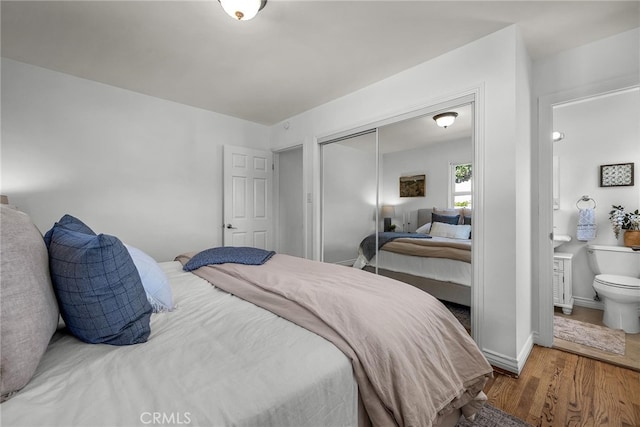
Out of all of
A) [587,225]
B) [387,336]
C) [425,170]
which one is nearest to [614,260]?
[587,225]

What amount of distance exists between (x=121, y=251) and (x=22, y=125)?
2719 millimetres

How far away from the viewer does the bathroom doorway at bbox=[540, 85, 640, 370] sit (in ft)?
9.95

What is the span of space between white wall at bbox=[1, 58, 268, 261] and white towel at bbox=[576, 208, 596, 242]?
4522mm

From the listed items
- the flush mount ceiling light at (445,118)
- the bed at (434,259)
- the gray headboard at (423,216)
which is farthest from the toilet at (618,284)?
the flush mount ceiling light at (445,118)

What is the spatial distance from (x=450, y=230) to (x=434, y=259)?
297 millimetres

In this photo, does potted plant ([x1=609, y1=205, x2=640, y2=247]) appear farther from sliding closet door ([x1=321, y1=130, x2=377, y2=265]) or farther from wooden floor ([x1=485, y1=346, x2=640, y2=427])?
sliding closet door ([x1=321, y1=130, x2=377, y2=265])

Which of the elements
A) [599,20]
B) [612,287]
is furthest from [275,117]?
[612,287]

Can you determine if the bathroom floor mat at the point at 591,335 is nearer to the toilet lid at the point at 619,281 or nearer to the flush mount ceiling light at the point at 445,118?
the toilet lid at the point at 619,281

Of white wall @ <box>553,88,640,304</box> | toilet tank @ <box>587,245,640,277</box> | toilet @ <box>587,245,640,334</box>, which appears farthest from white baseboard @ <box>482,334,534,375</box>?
white wall @ <box>553,88,640,304</box>

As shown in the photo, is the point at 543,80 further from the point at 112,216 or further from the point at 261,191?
the point at 112,216

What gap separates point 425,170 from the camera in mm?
2627

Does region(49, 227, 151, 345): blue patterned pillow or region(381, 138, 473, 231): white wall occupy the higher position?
region(381, 138, 473, 231): white wall

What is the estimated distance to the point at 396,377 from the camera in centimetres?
98

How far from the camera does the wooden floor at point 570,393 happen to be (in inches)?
61.1
